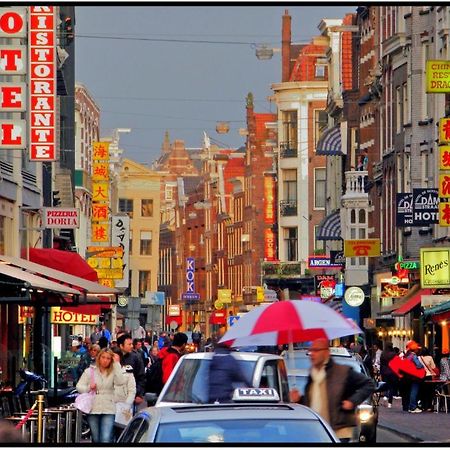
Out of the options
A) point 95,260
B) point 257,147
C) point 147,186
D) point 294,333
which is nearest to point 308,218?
point 257,147

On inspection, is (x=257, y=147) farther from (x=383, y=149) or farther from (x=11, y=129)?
(x=11, y=129)

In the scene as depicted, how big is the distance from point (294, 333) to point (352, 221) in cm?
5627

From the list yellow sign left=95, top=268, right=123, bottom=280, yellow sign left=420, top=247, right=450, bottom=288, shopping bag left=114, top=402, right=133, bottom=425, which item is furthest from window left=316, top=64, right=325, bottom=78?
shopping bag left=114, top=402, right=133, bottom=425

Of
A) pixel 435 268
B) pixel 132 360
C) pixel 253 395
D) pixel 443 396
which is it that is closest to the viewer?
pixel 253 395

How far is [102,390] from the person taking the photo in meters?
19.9

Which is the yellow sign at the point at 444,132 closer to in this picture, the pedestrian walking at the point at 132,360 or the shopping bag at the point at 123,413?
the pedestrian walking at the point at 132,360

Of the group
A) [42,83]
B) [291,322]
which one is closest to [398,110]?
[42,83]

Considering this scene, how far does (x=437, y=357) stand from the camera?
51.3 meters

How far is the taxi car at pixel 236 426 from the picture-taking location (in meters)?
10.9

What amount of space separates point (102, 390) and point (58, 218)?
72.1 ft

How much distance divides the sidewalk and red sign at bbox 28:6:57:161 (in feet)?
30.3

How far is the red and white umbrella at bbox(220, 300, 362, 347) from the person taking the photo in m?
15.0

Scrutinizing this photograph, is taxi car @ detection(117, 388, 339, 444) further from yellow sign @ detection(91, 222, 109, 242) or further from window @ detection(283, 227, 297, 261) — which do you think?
window @ detection(283, 227, 297, 261)

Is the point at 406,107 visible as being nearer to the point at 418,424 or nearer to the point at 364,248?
the point at 364,248
